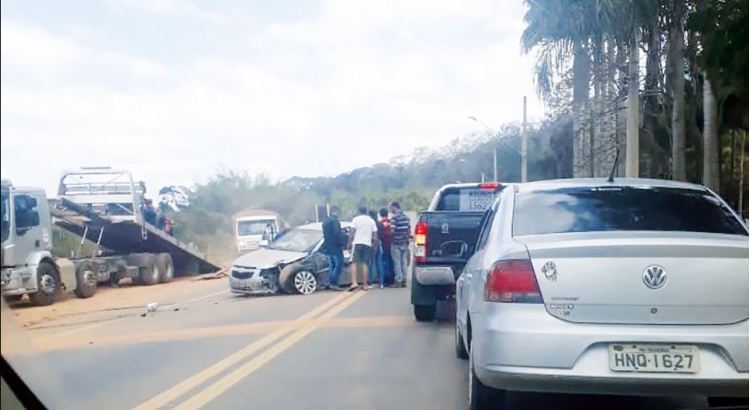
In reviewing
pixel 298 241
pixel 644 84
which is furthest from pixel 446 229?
pixel 298 241

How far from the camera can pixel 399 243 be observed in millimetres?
13484

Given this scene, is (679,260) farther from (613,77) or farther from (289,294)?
(289,294)

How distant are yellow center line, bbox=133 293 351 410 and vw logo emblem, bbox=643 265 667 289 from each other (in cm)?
339

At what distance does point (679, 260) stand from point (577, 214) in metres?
0.80

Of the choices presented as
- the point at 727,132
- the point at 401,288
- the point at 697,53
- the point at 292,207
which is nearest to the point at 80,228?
the point at 292,207

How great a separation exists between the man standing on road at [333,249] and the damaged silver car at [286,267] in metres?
0.13

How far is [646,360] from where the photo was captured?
151 inches

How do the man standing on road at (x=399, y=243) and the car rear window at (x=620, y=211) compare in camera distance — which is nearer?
the car rear window at (x=620, y=211)

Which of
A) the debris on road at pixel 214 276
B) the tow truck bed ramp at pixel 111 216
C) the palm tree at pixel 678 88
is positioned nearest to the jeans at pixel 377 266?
the debris on road at pixel 214 276

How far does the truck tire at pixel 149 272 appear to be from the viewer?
1272 cm

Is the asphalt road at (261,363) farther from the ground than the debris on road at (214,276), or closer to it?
farther from the ground

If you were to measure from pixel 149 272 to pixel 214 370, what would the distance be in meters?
6.55

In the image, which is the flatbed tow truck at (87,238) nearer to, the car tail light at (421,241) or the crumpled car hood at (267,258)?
the crumpled car hood at (267,258)

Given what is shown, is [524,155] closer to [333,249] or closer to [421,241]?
[421,241]
